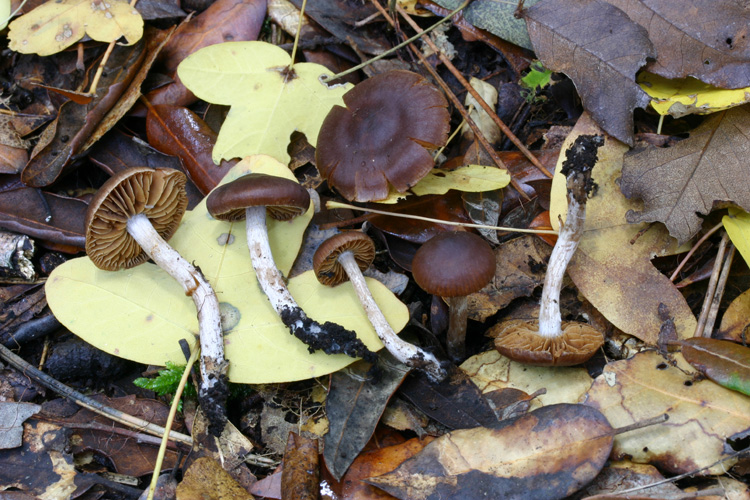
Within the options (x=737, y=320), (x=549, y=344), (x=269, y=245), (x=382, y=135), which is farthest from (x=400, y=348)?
(x=737, y=320)

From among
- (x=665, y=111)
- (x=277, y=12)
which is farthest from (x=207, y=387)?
(x=665, y=111)

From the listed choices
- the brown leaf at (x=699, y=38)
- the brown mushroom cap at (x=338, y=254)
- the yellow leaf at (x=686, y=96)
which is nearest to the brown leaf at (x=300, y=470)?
the brown mushroom cap at (x=338, y=254)

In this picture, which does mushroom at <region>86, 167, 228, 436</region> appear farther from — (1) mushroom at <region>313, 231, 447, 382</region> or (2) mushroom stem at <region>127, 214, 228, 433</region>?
(1) mushroom at <region>313, 231, 447, 382</region>

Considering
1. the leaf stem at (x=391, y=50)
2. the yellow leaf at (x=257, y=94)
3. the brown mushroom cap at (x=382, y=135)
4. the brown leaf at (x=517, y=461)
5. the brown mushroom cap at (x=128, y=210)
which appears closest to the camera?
the brown leaf at (x=517, y=461)

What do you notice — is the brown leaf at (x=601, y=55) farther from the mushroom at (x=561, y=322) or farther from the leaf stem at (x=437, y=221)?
the leaf stem at (x=437, y=221)

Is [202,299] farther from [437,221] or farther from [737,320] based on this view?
[737,320]

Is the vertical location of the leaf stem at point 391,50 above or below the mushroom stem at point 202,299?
above

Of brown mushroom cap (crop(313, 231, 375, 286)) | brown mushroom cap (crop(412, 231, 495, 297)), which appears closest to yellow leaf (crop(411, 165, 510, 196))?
brown mushroom cap (crop(313, 231, 375, 286))

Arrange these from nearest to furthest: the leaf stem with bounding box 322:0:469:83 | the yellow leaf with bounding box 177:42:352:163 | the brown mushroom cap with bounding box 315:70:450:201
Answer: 1. the brown mushroom cap with bounding box 315:70:450:201
2. the yellow leaf with bounding box 177:42:352:163
3. the leaf stem with bounding box 322:0:469:83
